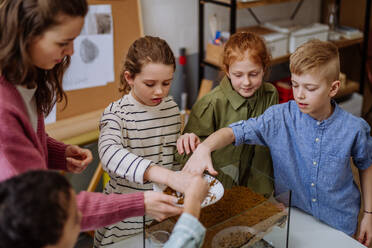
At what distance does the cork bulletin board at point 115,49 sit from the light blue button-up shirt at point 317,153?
1.37 metres

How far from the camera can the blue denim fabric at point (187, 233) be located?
0.88m

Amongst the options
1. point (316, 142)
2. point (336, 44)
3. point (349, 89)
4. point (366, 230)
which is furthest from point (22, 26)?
point (349, 89)

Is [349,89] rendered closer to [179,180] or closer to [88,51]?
[88,51]

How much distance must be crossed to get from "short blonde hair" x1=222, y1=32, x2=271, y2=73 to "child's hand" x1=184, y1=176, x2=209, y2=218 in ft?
2.26

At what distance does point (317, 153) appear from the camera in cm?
145

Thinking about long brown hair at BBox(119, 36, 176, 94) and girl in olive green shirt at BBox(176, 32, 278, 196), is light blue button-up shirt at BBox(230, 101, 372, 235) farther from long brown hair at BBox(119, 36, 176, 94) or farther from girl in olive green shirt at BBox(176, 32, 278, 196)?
long brown hair at BBox(119, 36, 176, 94)

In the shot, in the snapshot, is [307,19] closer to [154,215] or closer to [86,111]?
[86,111]

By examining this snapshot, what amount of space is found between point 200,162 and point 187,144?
0.10 m

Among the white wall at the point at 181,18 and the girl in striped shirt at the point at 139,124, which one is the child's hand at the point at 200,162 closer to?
the girl in striped shirt at the point at 139,124

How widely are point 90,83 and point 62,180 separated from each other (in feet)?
6.25

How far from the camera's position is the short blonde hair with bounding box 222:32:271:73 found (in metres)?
1.59

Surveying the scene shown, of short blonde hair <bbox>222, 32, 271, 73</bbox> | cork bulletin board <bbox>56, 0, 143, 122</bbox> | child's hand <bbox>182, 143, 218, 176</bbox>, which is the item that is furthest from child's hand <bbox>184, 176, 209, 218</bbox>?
cork bulletin board <bbox>56, 0, 143, 122</bbox>

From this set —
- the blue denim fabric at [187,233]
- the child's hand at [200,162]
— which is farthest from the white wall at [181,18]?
the blue denim fabric at [187,233]

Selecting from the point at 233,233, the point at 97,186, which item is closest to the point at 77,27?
the point at 233,233
